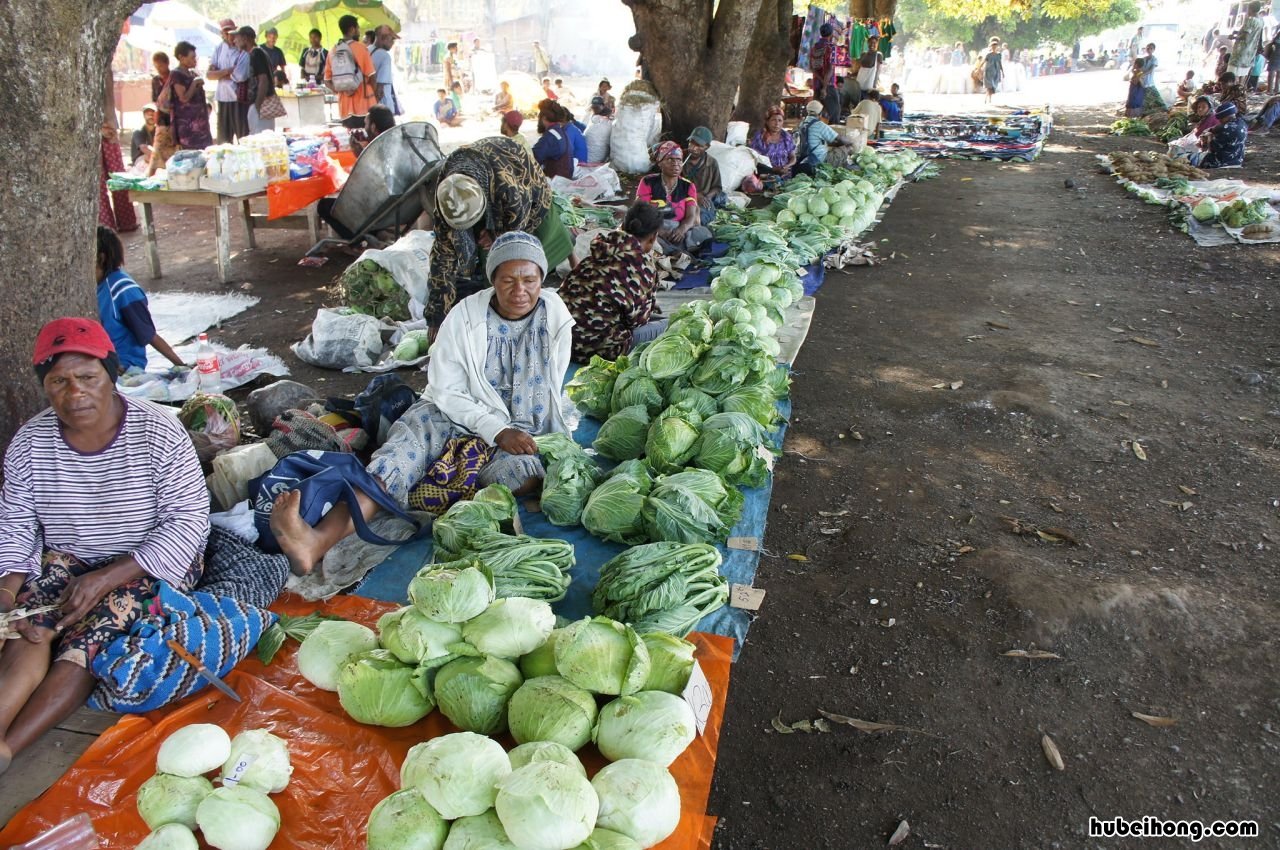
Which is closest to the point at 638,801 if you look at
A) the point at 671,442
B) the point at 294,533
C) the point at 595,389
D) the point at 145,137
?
the point at 294,533

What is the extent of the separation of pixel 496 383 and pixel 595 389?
0.87m

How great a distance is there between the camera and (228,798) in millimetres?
1841

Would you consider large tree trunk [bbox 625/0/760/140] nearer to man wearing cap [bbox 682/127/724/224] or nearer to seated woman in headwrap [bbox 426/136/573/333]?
man wearing cap [bbox 682/127/724/224]

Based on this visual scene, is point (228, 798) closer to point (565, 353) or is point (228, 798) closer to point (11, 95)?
point (565, 353)

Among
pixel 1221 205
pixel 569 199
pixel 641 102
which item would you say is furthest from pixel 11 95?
pixel 1221 205

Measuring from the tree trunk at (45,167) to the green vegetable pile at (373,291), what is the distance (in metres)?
2.79

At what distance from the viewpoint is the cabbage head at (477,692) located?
2.09 meters

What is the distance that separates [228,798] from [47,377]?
137cm

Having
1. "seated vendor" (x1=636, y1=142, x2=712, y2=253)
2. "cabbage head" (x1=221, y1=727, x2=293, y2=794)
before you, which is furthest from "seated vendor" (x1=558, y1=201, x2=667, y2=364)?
"cabbage head" (x1=221, y1=727, x2=293, y2=794)

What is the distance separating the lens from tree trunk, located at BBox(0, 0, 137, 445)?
2764 millimetres

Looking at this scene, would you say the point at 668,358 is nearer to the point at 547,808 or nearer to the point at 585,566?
the point at 585,566

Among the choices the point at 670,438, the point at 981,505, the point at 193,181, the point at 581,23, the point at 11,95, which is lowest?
the point at 981,505

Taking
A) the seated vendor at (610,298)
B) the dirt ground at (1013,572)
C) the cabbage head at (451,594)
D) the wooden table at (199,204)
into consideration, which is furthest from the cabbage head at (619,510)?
the wooden table at (199,204)

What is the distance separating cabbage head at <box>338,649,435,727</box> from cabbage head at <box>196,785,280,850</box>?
1.11ft
